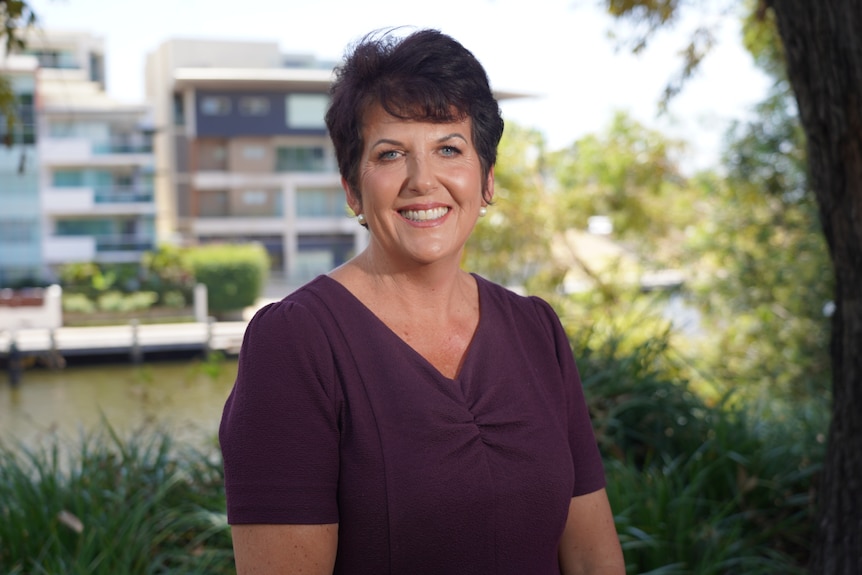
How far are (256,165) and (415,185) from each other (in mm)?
55460

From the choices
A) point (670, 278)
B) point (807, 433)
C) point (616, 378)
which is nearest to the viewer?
point (807, 433)

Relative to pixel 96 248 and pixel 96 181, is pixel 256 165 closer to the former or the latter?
pixel 96 181

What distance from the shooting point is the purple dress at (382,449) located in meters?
1.37

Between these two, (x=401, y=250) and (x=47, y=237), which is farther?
(x=47, y=237)

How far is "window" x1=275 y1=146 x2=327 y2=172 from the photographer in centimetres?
5598

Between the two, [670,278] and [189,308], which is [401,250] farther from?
[189,308]

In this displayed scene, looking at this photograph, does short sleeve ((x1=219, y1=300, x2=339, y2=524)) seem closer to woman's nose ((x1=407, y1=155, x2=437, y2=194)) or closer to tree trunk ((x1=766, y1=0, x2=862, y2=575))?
woman's nose ((x1=407, y1=155, x2=437, y2=194))

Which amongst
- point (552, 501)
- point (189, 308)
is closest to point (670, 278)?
point (552, 501)

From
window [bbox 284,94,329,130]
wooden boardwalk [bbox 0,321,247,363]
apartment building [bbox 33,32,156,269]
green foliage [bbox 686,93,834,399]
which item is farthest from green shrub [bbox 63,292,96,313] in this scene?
green foliage [bbox 686,93,834,399]

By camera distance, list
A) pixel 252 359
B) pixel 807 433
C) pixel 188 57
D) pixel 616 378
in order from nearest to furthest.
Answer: pixel 252 359 < pixel 807 433 < pixel 616 378 < pixel 188 57

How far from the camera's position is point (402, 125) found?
148 cm

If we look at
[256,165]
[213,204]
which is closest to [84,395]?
[213,204]

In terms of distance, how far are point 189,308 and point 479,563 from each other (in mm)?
39192

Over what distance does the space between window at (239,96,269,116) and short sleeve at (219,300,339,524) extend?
55549 mm
